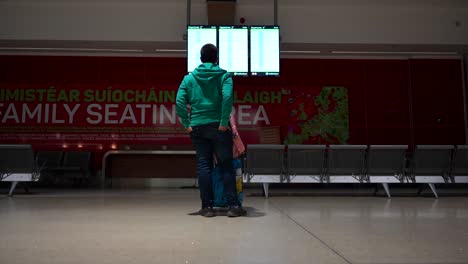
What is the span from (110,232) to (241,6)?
5.81 metres

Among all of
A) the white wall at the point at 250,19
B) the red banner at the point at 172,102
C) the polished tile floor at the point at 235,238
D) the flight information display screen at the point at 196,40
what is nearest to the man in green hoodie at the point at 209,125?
the polished tile floor at the point at 235,238

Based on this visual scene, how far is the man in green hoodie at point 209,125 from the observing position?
3.16m

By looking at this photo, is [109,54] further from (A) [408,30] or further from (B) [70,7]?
(A) [408,30]

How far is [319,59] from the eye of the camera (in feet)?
28.9

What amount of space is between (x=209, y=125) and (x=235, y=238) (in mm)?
1212

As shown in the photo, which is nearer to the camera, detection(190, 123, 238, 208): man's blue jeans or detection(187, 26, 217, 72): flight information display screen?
detection(190, 123, 238, 208): man's blue jeans

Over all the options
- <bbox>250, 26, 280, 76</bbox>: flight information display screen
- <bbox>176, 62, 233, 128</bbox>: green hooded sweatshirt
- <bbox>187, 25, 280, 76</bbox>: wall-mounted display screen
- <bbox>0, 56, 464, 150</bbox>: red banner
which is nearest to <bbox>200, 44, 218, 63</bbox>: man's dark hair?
<bbox>176, 62, 233, 128</bbox>: green hooded sweatshirt

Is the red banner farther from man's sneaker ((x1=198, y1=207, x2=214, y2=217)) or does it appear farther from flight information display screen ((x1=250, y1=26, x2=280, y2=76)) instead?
man's sneaker ((x1=198, y1=207, x2=214, y2=217))

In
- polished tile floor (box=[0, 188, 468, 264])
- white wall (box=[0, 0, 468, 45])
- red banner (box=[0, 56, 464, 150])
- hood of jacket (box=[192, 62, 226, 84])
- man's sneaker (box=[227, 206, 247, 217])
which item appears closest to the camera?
polished tile floor (box=[0, 188, 468, 264])

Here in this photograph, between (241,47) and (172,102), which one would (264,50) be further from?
(172,102)

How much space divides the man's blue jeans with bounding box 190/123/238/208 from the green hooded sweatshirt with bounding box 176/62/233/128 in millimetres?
80

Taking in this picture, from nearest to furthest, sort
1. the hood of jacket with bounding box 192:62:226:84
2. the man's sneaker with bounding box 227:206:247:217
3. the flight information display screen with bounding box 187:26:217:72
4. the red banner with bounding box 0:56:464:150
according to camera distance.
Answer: the man's sneaker with bounding box 227:206:247:217, the hood of jacket with bounding box 192:62:226:84, the flight information display screen with bounding box 187:26:217:72, the red banner with bounding box 0:56:464:150

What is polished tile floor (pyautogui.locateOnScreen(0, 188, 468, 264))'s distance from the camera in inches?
67.6

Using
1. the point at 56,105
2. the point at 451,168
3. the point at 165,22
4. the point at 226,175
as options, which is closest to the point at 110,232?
the point at 226,175
